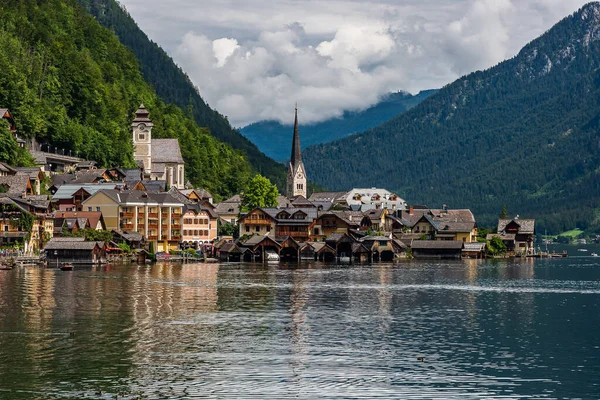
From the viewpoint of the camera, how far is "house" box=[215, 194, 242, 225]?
7470 inches

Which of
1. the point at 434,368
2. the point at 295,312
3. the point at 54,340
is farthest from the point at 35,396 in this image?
the point at 295,312

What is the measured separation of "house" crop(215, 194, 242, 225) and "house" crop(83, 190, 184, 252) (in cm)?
2981

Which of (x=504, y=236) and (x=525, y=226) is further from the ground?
(x=525, y=226)

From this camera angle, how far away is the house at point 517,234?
624 ft

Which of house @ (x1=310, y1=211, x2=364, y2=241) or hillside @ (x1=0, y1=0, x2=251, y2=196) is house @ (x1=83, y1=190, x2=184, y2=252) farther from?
house @ (x1=310, y1=211, x2=364, y2=241)

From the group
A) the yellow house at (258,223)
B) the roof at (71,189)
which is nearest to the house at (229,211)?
the yellow house at (258,223)

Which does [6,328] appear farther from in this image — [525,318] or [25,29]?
[25,29]

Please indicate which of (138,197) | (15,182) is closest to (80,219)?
(15,182)

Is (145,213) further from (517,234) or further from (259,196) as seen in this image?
(517,234)

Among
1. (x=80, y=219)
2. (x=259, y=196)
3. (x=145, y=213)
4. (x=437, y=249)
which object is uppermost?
(x=259, y=196)

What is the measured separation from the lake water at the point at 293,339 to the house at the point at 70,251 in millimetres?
27109

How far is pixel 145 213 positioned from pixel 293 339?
318 ft

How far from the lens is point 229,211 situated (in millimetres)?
191625

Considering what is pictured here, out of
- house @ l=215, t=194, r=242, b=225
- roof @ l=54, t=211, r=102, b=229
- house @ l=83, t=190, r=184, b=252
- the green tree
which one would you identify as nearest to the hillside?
house @ l=215, t=194, r=242, b=225
